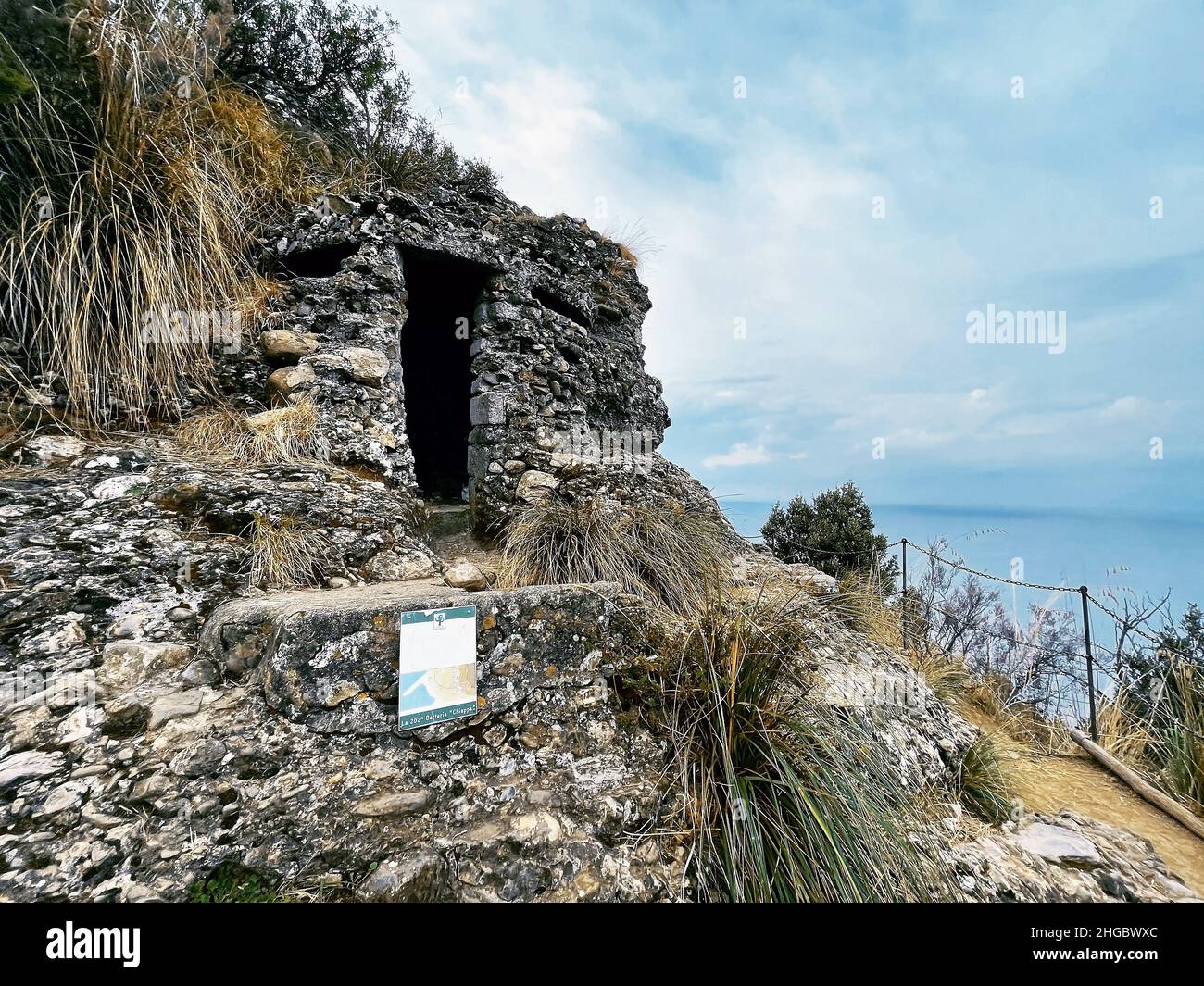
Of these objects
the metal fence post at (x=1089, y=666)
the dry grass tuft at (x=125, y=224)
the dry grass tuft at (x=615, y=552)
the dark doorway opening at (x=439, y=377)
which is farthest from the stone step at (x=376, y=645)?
the metal fence post at (x=1089, y=666)

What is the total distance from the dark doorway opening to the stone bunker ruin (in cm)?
2

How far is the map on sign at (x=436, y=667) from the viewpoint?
176 centimetres

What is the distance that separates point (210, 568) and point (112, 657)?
52 centimetres

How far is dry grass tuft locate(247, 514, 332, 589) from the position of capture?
7.69 feet

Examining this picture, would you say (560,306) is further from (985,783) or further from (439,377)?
(985,783)

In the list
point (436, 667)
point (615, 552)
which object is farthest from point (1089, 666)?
point (436, 667)

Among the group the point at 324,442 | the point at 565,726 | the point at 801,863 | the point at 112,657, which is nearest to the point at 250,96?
the point at 324,442

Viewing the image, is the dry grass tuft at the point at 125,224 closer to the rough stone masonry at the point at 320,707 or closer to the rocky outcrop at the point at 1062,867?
the rough stone masonry at the point at 320,707

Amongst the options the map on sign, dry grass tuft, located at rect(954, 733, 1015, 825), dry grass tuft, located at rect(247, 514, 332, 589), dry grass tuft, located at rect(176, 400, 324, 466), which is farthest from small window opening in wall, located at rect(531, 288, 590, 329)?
dry grass tuft, located at rect(954, 733, 1015, 825)

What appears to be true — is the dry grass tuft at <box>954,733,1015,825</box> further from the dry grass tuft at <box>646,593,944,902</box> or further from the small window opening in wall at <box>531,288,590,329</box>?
the small window opening in wall at <box>531,288,590,329</box>

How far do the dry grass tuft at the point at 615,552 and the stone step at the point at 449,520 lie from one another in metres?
0.62

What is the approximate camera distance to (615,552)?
3.55 m
